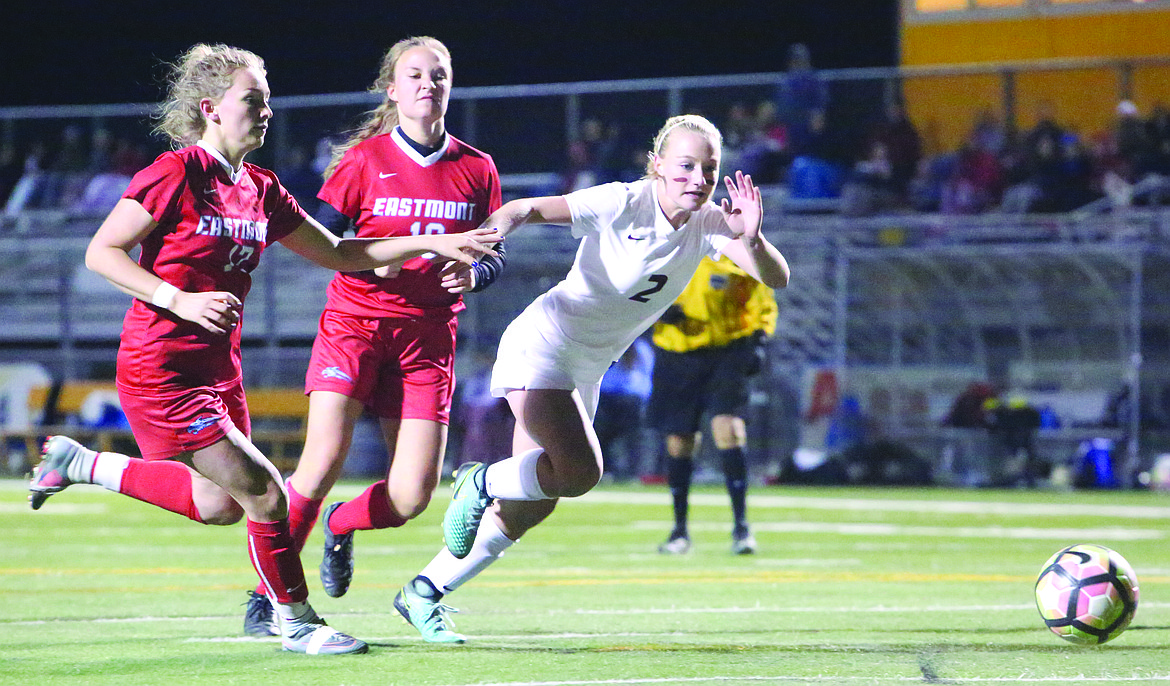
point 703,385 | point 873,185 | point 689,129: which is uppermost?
point 873,185

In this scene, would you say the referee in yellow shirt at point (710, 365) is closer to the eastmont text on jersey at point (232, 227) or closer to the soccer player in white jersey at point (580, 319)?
the soccer player in white jersey at point (580, 319)

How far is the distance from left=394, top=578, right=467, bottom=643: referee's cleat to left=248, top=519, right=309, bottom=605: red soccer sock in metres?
0.53

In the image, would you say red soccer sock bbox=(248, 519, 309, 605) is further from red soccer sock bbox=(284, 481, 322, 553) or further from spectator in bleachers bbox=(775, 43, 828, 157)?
spectator in bleachers bbox=(775, 43, 828, 157)

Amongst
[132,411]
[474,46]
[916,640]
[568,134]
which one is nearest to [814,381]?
[568,134]

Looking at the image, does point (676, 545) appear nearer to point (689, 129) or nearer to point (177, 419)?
point (689, 129)

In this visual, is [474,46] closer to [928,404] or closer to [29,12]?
[29,12]

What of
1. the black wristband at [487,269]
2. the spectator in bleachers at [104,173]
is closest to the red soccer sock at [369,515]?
the black wristband at [487,269]

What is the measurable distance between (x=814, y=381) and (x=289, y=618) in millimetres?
11154

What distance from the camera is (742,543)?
369 inches

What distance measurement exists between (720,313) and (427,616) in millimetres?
4687

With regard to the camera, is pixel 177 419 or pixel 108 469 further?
pixel 108 469

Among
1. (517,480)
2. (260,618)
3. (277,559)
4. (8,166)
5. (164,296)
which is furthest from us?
(8,166)

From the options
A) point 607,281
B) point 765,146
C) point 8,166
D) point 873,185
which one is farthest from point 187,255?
point 8,166

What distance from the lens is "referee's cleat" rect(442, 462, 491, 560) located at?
5418mm
